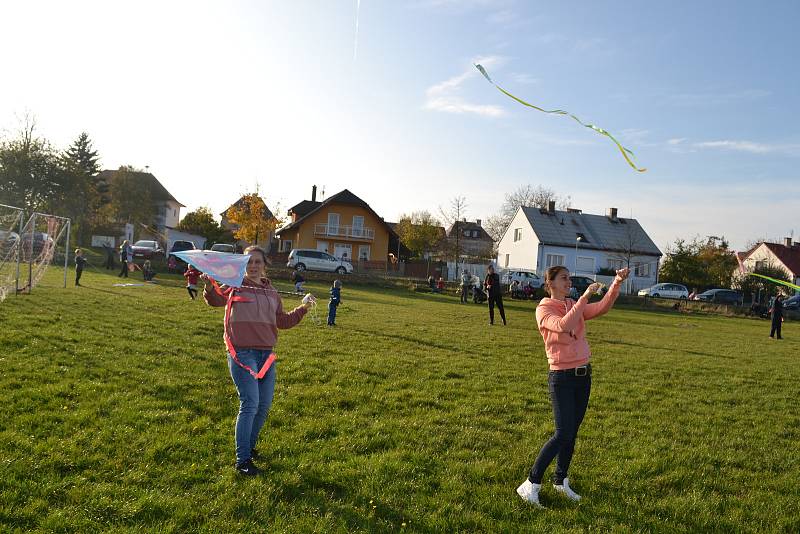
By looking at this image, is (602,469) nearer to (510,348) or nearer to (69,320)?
(510,348)

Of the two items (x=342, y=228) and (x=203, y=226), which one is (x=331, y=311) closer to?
(x=342, y=228)

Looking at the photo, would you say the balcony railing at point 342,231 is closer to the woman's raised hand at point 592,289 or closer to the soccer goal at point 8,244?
the soccer goal at point 8,244

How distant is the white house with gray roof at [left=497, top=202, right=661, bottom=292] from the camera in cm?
5238

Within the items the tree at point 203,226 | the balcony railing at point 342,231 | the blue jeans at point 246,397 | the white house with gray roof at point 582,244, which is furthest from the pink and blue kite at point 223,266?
the tree at point 203,226

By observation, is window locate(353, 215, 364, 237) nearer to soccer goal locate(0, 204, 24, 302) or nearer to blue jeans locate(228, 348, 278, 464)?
soccer goal locate(0, 204, 24, 302)

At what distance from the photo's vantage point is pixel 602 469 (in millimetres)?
5305

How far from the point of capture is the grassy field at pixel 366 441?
13.8 feet

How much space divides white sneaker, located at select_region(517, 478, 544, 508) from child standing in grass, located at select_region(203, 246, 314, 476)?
2.25 metres

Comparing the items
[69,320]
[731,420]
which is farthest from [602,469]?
[69,320]

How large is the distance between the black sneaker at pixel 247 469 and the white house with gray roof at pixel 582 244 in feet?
155

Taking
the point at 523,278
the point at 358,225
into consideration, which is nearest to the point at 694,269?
the point at 523,278

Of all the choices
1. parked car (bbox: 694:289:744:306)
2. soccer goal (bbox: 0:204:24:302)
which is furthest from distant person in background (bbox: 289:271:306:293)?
parked car (bbox: 694:289:744:306)

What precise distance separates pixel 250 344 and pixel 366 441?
169cm

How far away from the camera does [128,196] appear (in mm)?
62750
